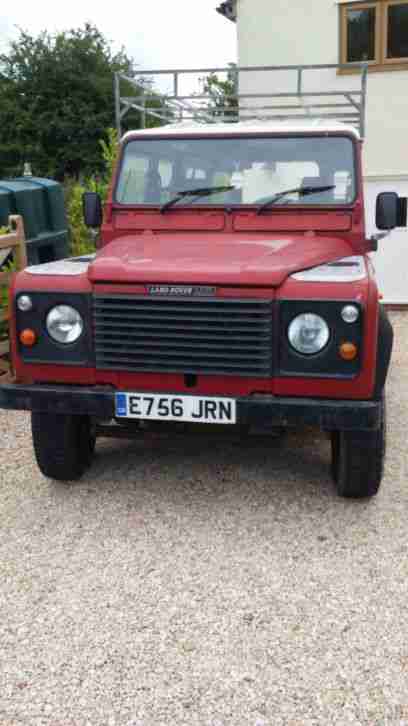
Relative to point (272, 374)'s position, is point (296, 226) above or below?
above

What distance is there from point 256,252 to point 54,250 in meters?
5.09

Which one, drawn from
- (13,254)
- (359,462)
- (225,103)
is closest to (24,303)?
(359,462)

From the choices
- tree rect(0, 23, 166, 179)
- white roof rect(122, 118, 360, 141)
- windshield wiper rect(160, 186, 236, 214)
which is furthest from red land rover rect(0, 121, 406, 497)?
tree rect(0, 23, 166, 179)

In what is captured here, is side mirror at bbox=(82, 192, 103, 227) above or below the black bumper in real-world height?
above

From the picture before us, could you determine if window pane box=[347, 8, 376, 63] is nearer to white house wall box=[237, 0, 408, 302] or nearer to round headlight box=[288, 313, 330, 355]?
white house wall box=[237, 0, 408, 302]

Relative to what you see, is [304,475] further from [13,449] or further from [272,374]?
[13,449]

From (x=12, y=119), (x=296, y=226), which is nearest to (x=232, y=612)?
(x=296, y=226)

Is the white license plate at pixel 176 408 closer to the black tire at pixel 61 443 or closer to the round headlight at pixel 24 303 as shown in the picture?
the black tire at pixel 61 443

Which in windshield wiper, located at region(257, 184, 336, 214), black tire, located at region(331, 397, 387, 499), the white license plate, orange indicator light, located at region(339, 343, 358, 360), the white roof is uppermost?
the white roof

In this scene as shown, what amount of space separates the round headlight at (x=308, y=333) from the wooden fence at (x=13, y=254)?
330 centimetres

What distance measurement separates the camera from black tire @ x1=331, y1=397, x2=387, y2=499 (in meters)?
3.88

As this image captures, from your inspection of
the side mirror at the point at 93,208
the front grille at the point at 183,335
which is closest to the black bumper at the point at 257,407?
the front grille at the point at 183,335

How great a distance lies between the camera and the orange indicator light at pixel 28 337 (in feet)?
12.7

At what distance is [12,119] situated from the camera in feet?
101
